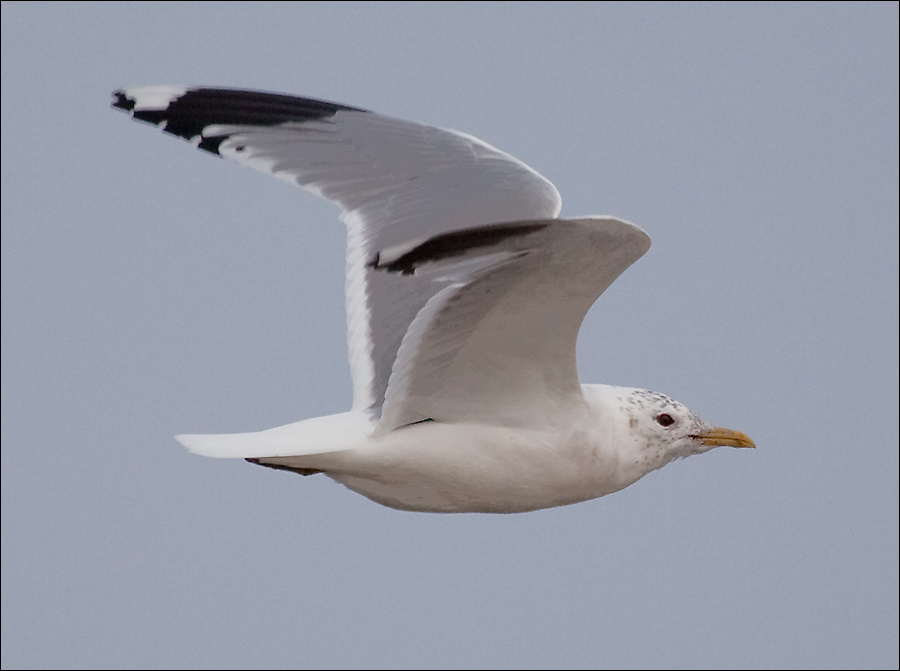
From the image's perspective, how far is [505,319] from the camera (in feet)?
12.8

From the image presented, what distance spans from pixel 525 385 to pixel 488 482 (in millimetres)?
344

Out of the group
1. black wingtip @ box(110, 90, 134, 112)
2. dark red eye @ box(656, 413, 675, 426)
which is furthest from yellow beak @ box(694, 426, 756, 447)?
black wingtip @ box(110, 90, 134, 112)

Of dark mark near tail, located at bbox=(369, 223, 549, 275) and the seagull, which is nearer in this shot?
dark mark near tail, located at bbox=(369, 223, 549, 275)

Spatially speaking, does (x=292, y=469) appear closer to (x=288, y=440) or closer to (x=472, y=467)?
(x=288, y=440)

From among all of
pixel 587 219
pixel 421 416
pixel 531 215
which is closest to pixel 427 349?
pixel 421 416

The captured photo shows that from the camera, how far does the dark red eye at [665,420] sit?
4523mm

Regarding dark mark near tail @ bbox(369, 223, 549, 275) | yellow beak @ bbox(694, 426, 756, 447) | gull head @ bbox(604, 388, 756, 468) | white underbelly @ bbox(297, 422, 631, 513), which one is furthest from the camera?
yellow beak @ bbox(694, 426, 756, 447)

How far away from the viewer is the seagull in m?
4.03

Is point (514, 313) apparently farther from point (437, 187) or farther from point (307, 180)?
point (307, 180)

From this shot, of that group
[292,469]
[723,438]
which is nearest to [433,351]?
[292,469]

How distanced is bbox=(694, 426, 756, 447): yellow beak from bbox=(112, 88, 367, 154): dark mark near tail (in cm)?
166

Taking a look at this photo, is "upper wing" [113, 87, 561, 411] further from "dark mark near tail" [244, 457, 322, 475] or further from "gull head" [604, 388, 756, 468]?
"gull head" [604, 388, 756, 468]

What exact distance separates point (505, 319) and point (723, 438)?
1.20 metres

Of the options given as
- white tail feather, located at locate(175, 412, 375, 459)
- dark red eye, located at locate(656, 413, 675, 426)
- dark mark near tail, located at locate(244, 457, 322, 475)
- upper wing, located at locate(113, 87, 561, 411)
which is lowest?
dark mark near tail, located at locate(244, 457, 322, 475)
